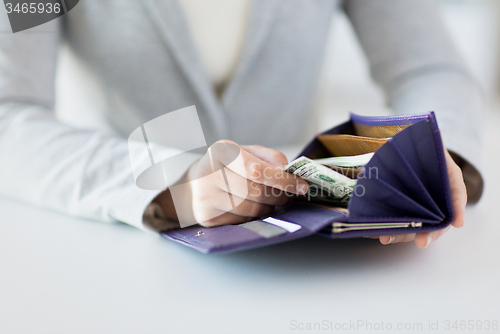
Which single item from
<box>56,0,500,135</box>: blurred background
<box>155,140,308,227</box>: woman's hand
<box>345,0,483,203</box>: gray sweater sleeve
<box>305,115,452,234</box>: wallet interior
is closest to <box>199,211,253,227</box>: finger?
<box>155,140,308,227</box>: woman's hand

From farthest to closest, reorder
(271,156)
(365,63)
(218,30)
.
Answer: (365,63) → (218,30) → (271,156)

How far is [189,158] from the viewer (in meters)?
0.48

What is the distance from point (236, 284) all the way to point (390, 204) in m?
0.17

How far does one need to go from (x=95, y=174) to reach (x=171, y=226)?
0.15 m

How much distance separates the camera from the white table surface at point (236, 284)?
307mm

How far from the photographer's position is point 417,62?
2.70 ft

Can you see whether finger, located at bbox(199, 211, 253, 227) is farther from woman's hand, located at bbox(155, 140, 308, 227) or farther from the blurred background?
the blurred background

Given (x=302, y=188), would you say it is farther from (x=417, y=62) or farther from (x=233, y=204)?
(x=417, y=62)

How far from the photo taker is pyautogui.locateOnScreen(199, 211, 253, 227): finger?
0.43 metres

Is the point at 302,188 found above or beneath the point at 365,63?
beneath

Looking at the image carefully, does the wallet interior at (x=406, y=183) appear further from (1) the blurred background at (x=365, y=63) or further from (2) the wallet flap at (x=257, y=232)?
(1) the blurred background at (x=365, y=63)

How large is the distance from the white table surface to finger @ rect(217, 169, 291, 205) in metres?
0.06

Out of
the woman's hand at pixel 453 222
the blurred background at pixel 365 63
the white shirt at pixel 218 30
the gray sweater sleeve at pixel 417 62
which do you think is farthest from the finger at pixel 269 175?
the blurred background at pixel 365 63

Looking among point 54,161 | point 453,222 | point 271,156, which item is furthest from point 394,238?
point 54,161
